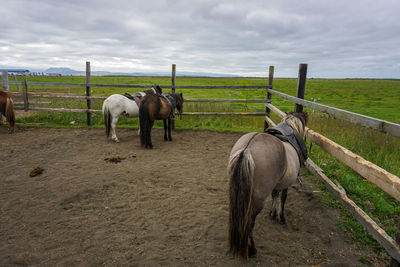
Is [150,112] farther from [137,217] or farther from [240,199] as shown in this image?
[240,199]

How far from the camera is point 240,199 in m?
2.23

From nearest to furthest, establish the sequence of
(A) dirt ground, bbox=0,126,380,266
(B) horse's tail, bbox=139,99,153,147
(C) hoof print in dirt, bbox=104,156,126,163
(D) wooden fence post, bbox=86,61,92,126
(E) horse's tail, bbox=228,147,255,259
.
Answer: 1. (E) horse's tail, bbox=228,147,255,259
2. (A) dirt ground, bbox=0,126,380,266
3. (C) hoof print in dirt, bbox=104,156,126,163
4. (B) horse's tail, bbox=139,99,153,147
5. (D) wooden fence post, bbox=86,61,92,126

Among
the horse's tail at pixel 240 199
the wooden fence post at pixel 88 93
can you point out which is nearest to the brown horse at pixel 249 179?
the horse's tail at pixel 240 199

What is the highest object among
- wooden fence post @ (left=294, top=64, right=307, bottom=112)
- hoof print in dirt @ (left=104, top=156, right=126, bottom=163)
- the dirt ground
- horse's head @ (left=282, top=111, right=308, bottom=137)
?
wooden fence post @ (left=294, top=64, right=307, bottom=112)

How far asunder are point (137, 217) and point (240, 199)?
68.7 inches

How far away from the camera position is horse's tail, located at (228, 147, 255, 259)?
218 centimetres

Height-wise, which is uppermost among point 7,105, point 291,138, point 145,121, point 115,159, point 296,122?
point 296,122

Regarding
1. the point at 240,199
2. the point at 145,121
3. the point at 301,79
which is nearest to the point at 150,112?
the point at 145,121

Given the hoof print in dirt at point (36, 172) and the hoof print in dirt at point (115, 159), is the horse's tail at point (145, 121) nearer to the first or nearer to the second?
the hoof print in dirt at point (115, 159)

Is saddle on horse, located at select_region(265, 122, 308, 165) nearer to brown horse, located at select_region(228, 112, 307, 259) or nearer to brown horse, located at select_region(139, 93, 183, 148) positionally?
brown horse, located at select_region(228, 112, 307, 259)

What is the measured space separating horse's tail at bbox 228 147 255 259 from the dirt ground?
0.31 m

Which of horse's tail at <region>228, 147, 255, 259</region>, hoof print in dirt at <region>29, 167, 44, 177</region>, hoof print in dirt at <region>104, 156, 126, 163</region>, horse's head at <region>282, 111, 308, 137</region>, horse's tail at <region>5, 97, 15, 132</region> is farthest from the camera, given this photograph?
horse's tail at <region>5, 97, 15, 132</region>

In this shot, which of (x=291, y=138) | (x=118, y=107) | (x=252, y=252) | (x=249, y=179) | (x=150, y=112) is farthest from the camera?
(x=118, y=107)

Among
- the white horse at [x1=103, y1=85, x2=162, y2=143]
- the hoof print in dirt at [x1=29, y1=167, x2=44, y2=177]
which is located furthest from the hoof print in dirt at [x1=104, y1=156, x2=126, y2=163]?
the white horse at [x1=103, y1=85, x2=162, y2=143]
